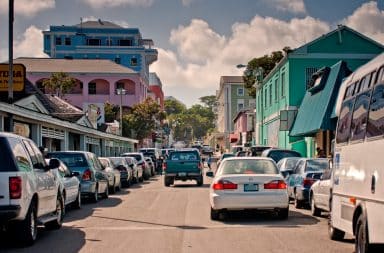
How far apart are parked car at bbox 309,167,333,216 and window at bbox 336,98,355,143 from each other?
12.9ft

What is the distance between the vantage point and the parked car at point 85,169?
21828 mm

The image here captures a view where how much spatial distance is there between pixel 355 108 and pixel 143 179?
31478 mm

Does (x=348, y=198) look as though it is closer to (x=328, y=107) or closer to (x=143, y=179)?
(x=328, y=107)

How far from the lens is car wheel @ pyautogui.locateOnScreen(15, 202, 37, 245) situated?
11742mm

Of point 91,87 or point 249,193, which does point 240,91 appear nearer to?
point 91,87

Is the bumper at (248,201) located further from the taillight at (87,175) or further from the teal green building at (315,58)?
the teal green building at (315,58)

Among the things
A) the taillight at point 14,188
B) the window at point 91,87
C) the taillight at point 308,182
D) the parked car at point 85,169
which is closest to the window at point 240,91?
the window at point 91,87

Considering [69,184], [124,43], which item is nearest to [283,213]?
[69,184]

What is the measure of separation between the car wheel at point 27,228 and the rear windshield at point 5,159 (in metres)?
0.96

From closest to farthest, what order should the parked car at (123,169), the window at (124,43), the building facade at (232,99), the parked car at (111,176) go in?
the parked car at (111,176), the parked car at (123,169), the window at (124,43), the building facade at (232,99)

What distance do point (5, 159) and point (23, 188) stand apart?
585mm

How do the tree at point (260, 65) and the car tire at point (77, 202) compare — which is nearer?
the car tire at point (77, 202)

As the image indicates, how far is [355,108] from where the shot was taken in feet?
33.8

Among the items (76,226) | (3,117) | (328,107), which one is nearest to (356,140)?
(76,226)
